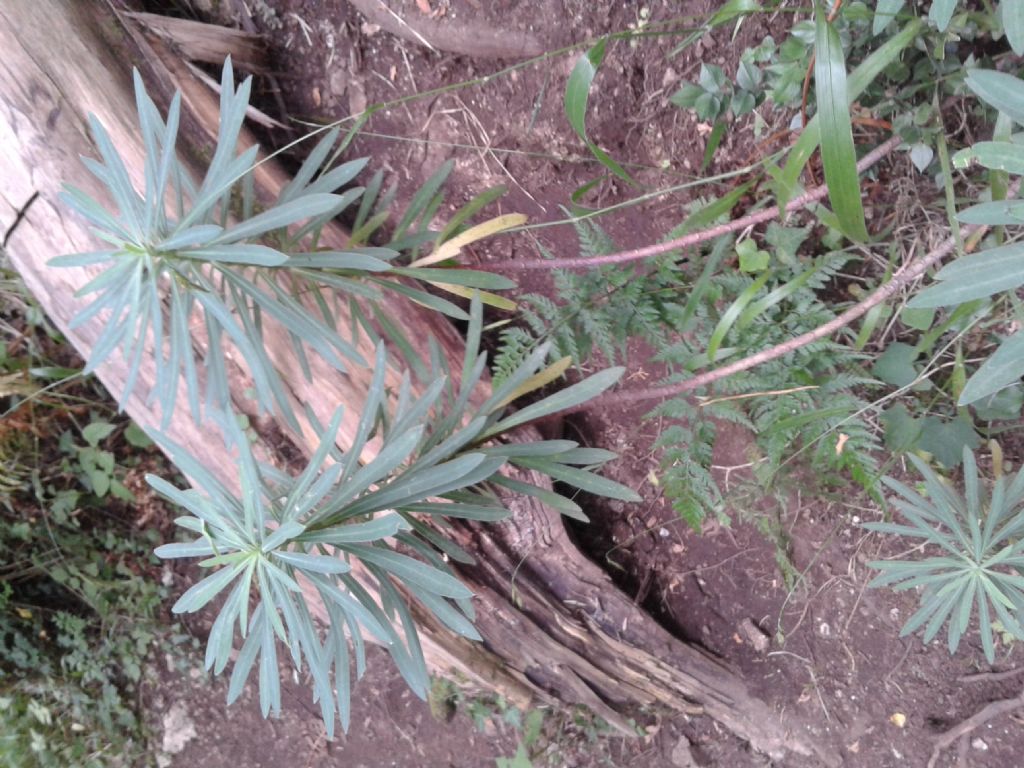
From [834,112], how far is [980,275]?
382 mm

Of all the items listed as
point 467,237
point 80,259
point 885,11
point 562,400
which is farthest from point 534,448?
point 885,11

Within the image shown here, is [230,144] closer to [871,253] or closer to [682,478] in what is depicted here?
[682,478]

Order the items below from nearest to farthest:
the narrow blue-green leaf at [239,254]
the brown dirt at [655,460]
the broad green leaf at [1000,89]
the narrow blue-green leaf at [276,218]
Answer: the broad green leaf at [1000,89]
the narrow blue-green leaf at [239,254]
the narrow blue-green leaf at [276,218]
the brown dirt at [655,460]

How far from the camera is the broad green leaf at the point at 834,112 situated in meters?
1.20

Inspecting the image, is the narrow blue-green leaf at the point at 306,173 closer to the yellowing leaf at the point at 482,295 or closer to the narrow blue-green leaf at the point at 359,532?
the yellowing leaf at the point at 482,295

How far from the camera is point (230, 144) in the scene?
1.25 m

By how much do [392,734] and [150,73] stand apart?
2.34 metres

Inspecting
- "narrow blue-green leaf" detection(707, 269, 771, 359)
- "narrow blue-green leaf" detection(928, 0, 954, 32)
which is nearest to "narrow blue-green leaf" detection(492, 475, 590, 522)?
"narrow blue-green leaf" detection(707, 269, 771, 359)

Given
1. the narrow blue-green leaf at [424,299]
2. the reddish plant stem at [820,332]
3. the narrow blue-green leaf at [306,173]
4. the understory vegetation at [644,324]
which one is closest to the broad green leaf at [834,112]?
the understory vegetation at [644,324]

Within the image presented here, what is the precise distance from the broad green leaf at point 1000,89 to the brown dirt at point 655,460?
37.5 inches

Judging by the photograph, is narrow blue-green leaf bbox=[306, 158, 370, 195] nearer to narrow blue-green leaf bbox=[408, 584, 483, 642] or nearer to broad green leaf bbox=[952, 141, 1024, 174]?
narrow blue-green leaf bbox=[408, 584, 483, 642]

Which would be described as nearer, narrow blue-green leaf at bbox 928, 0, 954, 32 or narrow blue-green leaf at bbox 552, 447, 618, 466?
narrow blue-green leaf at bbox 928, 0, 954, 32

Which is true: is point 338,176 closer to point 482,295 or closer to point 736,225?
point 482,295

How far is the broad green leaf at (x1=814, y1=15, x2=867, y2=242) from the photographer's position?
47.3 inches
